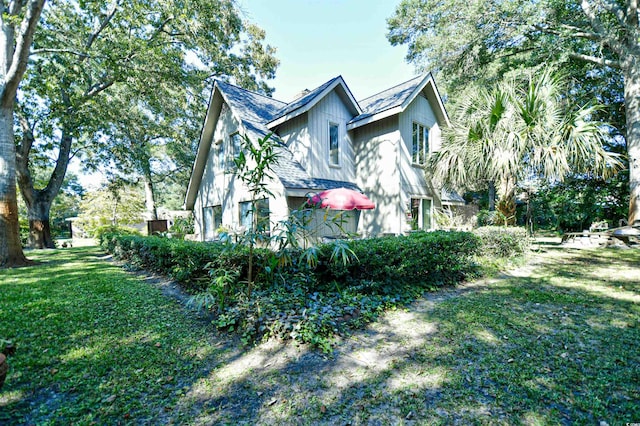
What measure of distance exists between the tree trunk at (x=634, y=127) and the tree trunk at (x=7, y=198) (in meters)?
21.5

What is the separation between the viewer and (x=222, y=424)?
7.64 ft

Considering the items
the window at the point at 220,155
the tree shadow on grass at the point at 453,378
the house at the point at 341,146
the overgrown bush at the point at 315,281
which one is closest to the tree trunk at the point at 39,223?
the house at the point at 341,146

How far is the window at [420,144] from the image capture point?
1244cm

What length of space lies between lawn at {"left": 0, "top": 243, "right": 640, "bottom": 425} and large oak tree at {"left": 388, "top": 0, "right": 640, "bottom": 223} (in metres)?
10.8

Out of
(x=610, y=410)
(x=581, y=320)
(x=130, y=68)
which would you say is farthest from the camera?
(x=130, y=68)

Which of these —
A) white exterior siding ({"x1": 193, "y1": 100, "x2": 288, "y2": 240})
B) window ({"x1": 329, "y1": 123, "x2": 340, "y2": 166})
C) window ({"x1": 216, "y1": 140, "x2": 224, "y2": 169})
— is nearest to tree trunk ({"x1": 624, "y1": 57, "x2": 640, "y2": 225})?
window ({"x1": 329, "y1": 123, "x2": 340, "y2": 166})

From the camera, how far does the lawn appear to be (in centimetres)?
242

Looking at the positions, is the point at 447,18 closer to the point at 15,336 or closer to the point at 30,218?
the point at 15,336

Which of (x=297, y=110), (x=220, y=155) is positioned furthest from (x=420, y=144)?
(x=220, y=155)

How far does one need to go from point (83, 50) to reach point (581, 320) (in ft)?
54.3

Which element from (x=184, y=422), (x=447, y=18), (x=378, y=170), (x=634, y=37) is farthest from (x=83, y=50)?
(x=634, y=37)

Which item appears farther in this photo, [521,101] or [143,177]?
[143,177]

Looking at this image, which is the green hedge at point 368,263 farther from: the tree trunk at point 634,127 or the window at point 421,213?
the tree trunk at point 634,127

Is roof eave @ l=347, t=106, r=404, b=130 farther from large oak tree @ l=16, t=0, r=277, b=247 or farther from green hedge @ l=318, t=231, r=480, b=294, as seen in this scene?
large oak tree @ l=16, t=0, r=277, b=247
